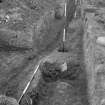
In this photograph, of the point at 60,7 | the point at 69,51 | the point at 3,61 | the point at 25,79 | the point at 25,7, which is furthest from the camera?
the point at 60,7

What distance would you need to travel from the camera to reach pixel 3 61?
55.1 feet

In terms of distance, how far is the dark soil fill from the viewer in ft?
41.4

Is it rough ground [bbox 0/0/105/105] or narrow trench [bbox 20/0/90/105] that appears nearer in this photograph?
narrow trench [bbox 20/0/90/105]

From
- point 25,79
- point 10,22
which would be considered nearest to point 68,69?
point 25,79

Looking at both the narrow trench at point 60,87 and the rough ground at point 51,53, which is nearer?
the narrow trench at point 60,87

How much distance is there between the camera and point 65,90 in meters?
13.6

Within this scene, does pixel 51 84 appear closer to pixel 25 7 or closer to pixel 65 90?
pixel 65 90

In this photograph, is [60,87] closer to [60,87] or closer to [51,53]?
[60,87]

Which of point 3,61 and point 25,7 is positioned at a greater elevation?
point 25,7

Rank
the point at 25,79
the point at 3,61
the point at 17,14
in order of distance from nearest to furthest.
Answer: the point at 25,79, the point at 3,61, the point at 17,14

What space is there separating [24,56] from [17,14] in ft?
16.4

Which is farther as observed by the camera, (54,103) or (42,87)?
(42,87)

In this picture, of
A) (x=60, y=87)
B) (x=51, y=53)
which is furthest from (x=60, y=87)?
(x=51, y=53)

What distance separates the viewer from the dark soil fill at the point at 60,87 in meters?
12.6
